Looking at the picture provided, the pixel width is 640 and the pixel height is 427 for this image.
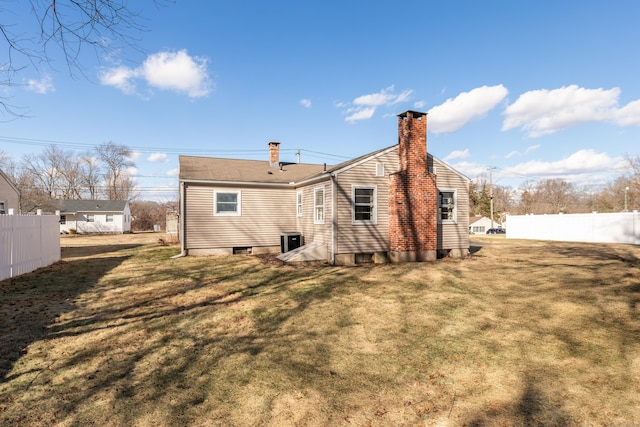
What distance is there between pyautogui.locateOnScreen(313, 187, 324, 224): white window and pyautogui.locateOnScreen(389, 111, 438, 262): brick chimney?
279 cm

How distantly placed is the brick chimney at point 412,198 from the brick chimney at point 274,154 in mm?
8331

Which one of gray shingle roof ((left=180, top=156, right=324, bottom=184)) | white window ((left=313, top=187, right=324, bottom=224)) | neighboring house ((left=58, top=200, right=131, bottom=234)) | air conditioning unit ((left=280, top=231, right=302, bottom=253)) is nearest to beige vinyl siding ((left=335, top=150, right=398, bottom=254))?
white window ((left=313, top=187, right=324, bottom=224))

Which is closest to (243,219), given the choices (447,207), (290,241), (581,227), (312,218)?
(290,241)

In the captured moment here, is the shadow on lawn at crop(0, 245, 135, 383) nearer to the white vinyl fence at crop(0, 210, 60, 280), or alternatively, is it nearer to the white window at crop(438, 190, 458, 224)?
the white vinyl fence at crop(0, 210, 60, 280)

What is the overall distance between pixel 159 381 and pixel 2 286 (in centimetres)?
771

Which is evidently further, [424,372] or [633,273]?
[633,273]

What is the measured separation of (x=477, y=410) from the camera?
11.4 feet

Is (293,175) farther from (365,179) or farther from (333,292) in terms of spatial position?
(333,292)

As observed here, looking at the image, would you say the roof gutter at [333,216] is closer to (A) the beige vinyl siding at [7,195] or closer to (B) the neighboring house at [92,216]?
(A) the beige vinyl siding at [7,195]

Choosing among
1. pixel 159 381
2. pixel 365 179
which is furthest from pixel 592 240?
pixel 159 381

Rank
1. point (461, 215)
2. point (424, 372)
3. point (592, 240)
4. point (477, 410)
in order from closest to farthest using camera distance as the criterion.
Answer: point (477, 410), point (424, 372), point (461, 215), point (592, 240)

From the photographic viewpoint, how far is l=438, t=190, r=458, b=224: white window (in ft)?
46.6

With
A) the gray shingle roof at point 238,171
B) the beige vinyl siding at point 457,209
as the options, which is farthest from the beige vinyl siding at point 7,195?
the beige vinyl siding at point 457,209

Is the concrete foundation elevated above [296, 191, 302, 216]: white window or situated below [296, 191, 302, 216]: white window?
below
